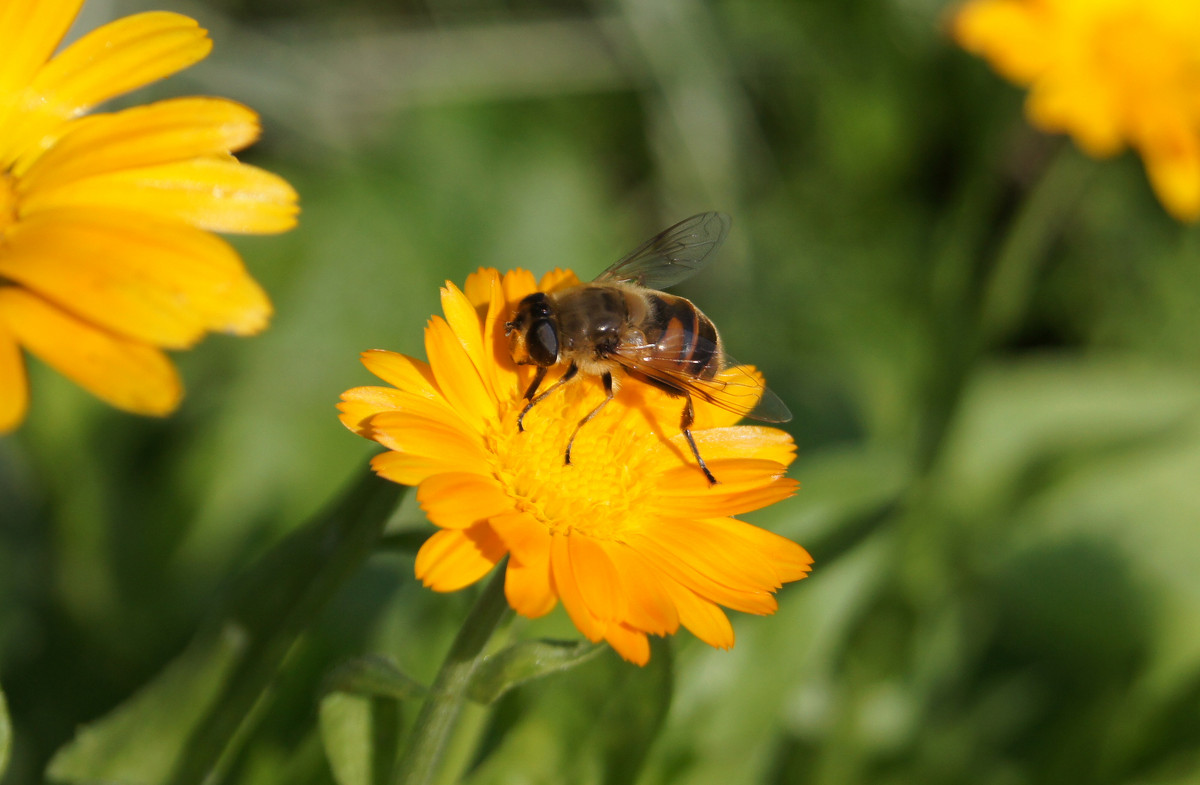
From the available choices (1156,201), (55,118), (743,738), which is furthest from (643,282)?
(1156,201)

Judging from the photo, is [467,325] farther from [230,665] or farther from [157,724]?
[157,724]

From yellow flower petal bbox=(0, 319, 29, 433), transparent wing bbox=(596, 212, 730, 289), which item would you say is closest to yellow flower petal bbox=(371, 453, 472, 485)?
yellow flower petal bbox=(0, 319, 29, 433)

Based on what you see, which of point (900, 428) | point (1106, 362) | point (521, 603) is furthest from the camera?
point (1106, 362)

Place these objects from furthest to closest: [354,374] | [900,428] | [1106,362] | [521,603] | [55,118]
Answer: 1. [1106,362]
2. [900,428]
3. [354,374]
4. [55,118]
5. [521,603]

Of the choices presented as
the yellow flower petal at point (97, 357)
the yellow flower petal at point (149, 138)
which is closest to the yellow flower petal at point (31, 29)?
the yellow flower petal at point (149, 138)

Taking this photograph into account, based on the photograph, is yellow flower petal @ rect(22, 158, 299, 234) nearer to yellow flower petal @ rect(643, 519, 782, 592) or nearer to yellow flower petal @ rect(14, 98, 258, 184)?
yellow flower petal @ rect(14, 98, 258, 184)

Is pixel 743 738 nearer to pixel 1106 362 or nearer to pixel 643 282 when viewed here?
pixel 643 282

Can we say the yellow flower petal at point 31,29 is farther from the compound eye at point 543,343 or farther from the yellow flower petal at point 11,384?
the compound eye at point 543,343
